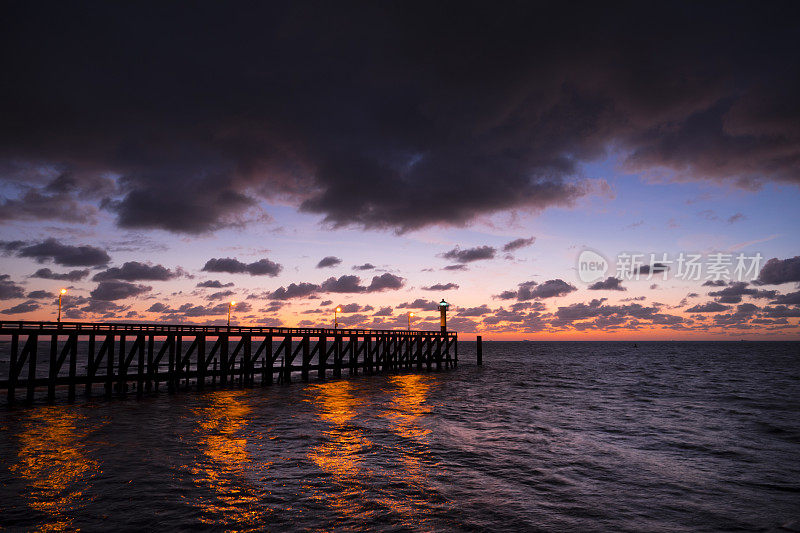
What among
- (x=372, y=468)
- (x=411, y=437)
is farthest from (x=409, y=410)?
(x=372, y=468)

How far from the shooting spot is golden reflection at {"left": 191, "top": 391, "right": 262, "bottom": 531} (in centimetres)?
953

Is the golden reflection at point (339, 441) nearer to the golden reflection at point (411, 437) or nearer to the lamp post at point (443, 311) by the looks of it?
the golden reflection at point (411, 437)

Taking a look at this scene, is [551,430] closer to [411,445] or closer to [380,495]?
[411,445]

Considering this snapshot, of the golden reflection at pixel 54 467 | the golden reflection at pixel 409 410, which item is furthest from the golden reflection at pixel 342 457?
the golden reflection at pixel 54 467

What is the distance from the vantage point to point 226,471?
1273 centimetres

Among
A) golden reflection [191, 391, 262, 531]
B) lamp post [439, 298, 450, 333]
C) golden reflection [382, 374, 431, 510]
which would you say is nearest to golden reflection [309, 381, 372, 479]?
golden reflection [382, 374, 431, 510]

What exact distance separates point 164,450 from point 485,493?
1017 cm

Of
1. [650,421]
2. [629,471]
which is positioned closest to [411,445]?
[629,471]

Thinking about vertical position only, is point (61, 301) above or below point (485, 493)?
above

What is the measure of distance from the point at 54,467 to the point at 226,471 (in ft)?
15.4

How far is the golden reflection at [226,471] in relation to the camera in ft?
31.3

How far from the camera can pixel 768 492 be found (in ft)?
40.0

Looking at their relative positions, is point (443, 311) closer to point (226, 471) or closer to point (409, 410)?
point (409, 410)

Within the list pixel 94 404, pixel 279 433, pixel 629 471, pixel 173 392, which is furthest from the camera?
pixel 173 392
